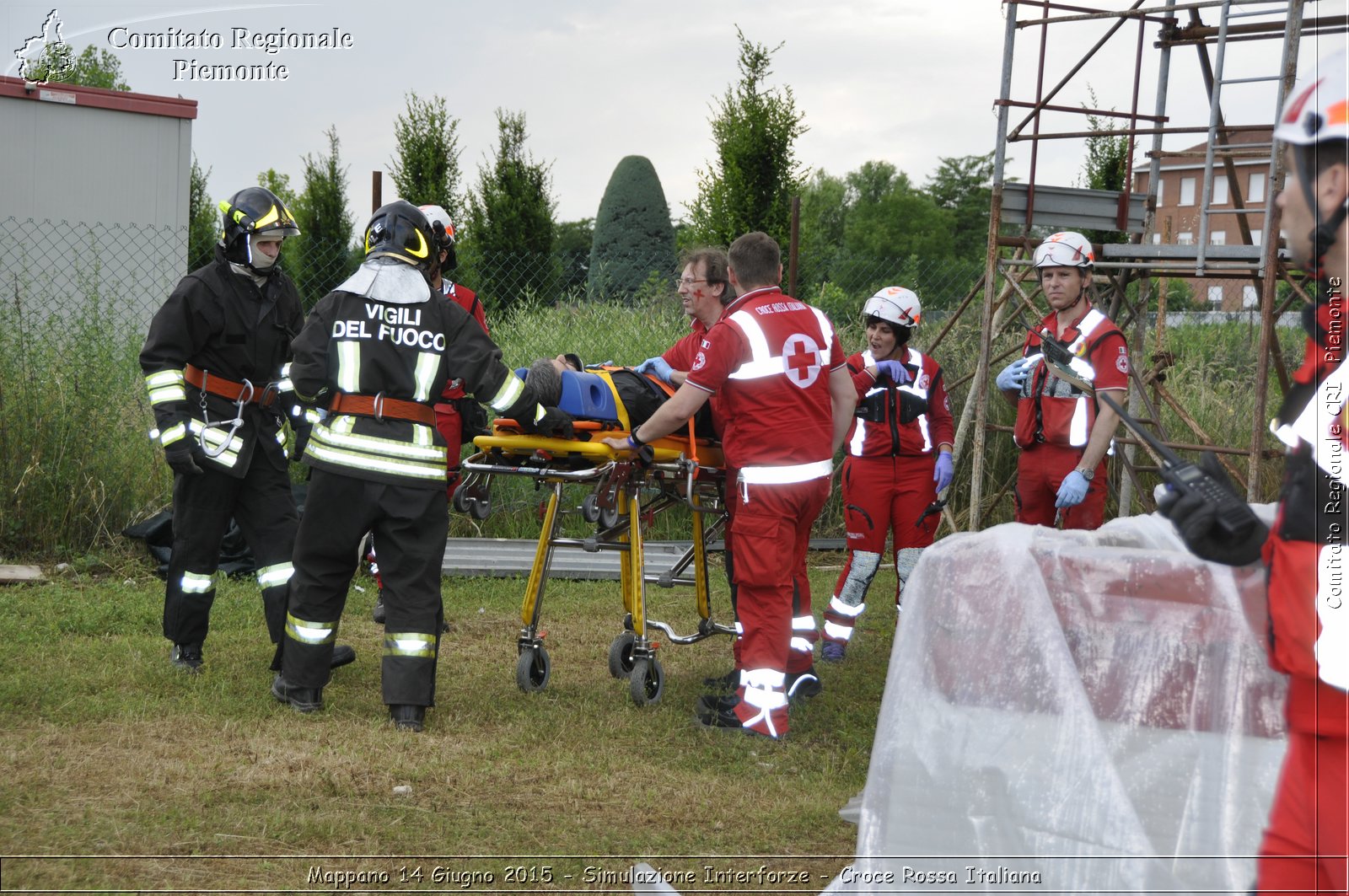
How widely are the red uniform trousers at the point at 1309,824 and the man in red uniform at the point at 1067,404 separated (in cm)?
356

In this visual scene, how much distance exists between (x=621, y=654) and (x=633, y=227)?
14.4 metres

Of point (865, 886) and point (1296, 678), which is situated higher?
point (1296, 678)

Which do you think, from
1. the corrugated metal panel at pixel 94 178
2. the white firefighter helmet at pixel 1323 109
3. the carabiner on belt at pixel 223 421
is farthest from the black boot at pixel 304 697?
the corrugated metal panel at pixel 94 178

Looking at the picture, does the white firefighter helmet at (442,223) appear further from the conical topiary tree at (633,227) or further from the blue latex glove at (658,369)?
the conical topiary tree at (633,227)

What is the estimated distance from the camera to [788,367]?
5113mm

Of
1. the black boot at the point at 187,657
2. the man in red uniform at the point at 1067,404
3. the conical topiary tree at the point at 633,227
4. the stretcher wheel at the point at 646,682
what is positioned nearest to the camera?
the stretcher wheel at the point at 646,682

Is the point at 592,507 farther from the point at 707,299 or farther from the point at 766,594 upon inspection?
the point at 707,299

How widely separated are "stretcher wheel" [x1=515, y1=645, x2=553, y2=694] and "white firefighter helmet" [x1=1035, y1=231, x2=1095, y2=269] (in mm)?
3135

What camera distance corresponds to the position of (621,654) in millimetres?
5836

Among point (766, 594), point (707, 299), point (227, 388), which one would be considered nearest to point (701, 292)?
point (707, 299)

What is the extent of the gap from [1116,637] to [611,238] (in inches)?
680

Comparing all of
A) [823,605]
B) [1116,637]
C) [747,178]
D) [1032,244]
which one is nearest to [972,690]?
[1116,637]

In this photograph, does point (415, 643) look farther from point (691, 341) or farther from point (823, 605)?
point (823, 605)

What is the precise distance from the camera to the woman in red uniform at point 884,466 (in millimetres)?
6816
